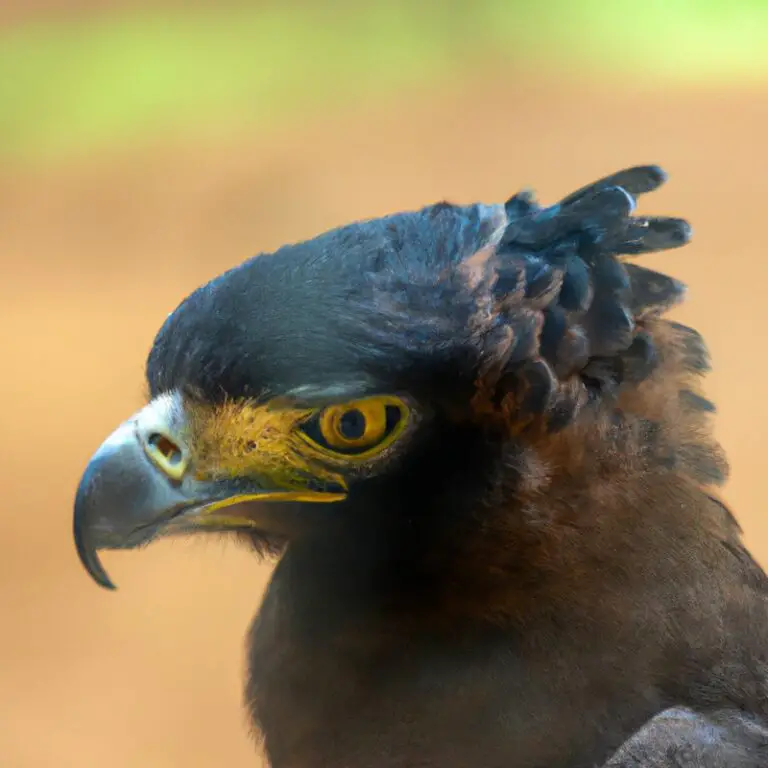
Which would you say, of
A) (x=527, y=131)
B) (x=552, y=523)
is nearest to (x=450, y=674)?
(x=552, y=523)

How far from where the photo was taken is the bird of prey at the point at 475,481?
1021 mm

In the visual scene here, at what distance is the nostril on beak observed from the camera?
1061 millimetres

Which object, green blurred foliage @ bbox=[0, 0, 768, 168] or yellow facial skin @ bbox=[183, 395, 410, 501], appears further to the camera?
green blurred foliage @ bbox=[0, 0, 768, 168]

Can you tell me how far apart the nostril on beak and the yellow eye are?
141mm

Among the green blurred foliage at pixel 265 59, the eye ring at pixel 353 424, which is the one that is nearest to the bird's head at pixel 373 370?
the eye ring at pixel 353 424

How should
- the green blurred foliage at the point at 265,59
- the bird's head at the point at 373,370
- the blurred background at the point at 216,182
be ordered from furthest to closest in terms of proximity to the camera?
the green blurred foliage at the point at 265,59, the blurred background at the point at 216,182, the bird's head at the point at 373,370

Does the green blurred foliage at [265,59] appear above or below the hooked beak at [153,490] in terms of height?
above

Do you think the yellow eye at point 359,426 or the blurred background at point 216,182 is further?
the blurred background at point 216,182

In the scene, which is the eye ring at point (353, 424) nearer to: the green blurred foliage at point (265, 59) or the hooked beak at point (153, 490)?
the hooked beak at point (153, 490)

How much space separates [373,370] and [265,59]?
6.93ft

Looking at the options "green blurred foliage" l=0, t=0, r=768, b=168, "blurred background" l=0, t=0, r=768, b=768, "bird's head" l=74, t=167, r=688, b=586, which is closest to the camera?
"bird's head" l=74, t=167, r=688, b=586

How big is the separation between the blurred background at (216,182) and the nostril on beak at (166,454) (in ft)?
3.55

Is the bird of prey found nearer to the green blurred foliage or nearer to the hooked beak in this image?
the hooked beak

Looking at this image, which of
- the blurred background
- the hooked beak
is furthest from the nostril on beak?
the blurred background
